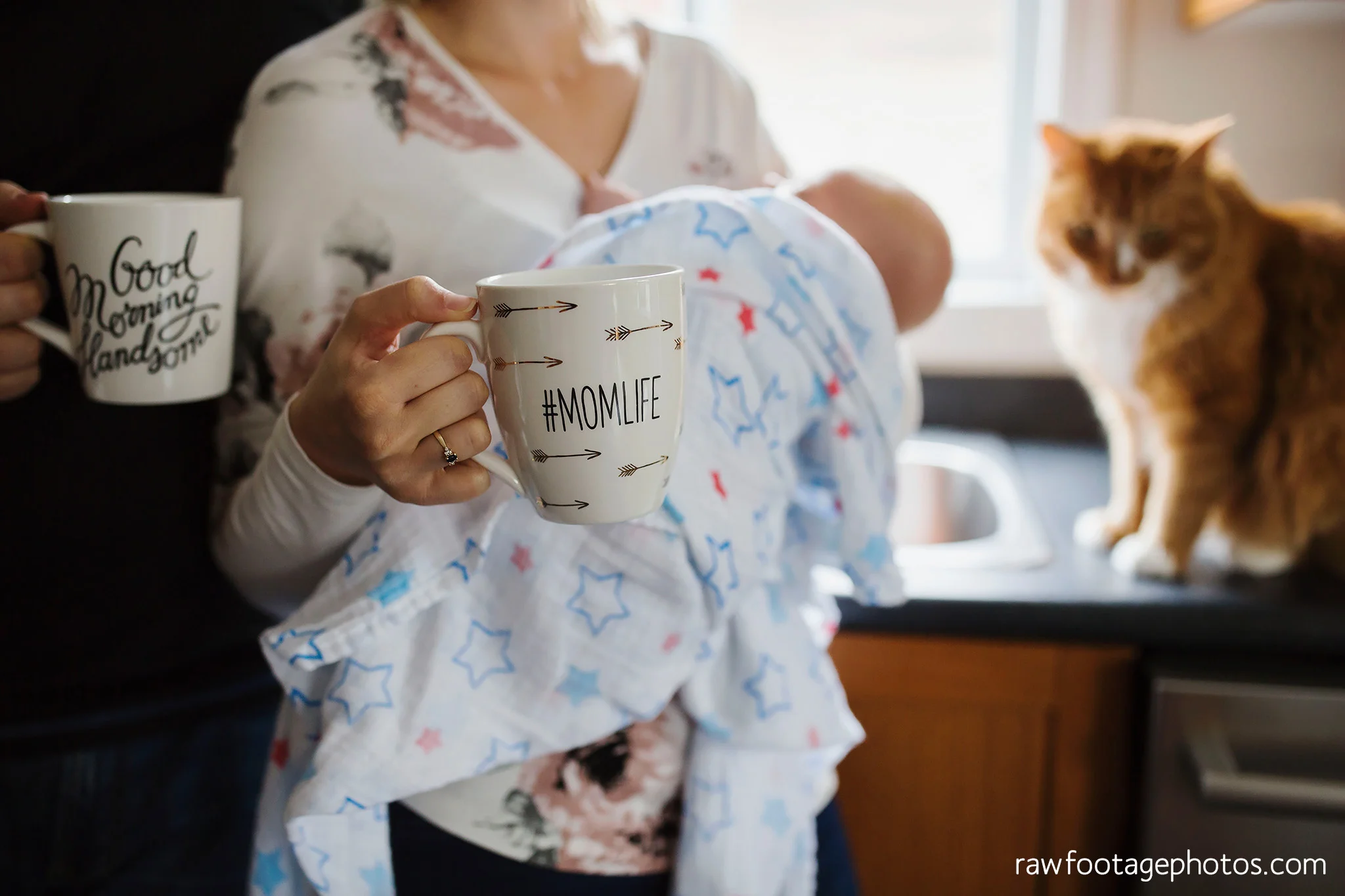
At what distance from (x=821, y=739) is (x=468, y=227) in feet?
1.41

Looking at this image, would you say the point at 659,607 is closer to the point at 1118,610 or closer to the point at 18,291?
the point at 18,291

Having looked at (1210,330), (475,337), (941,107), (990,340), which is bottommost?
(990,340)

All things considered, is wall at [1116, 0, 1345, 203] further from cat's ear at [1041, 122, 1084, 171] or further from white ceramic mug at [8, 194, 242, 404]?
white ceramic mug at [8, 194, 242, 404]

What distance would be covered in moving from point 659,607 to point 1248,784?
2.05 ft

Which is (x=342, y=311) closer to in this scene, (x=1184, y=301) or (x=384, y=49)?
(x=384, y=49)

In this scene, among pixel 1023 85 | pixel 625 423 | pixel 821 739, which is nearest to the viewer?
pixel 625 423

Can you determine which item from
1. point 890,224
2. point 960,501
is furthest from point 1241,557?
point 890,224

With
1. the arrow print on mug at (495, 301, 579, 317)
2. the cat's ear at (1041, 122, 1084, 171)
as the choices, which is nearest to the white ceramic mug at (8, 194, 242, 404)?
the arrow print on mug at (495, 301, 579, 317)

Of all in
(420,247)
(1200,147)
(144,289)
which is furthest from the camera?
(1200,147)

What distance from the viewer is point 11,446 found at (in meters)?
0.76

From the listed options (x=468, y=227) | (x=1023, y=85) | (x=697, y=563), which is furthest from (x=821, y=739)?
(x=1023, y=85)

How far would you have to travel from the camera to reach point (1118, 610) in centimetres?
96

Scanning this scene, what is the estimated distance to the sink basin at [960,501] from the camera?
1.13 meters

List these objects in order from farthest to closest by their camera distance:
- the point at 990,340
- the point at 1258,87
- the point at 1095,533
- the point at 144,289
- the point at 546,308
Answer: the point at 990,340, the point at 1258,87, the point at 1095,533, the point at 144,289, the point at 546,308
